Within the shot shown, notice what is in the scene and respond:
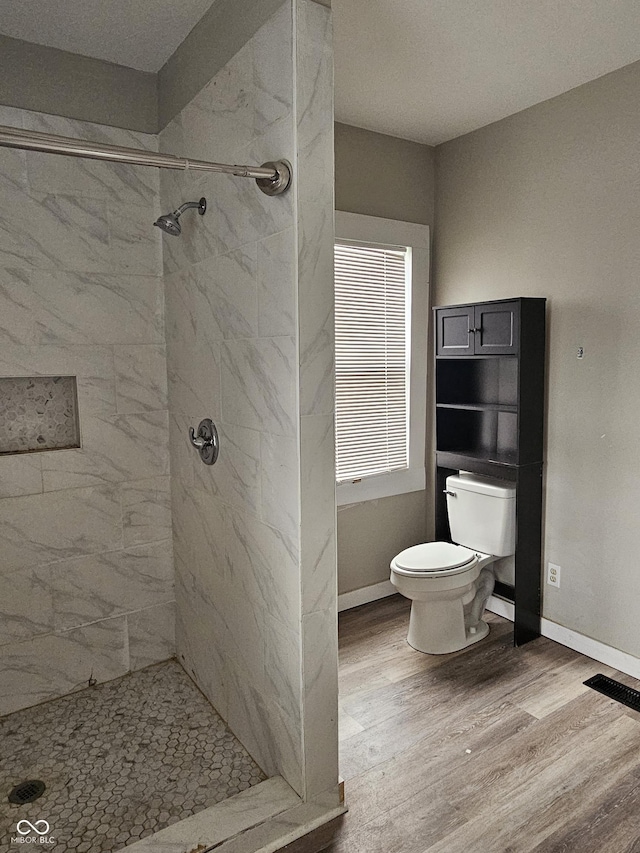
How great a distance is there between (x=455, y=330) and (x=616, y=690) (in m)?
1.78

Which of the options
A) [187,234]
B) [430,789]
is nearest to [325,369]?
[187,234]

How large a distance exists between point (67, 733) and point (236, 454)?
1.26 meters

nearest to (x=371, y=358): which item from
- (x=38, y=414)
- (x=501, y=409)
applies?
(x=501, y=409)

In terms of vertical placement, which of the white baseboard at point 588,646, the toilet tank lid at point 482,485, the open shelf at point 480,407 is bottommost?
the white baseboard at point 588,646

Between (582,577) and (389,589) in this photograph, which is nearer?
(582,577)

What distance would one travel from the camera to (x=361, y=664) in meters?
2.81

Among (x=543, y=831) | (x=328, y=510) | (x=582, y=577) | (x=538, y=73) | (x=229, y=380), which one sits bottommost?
(x=543, y=831)

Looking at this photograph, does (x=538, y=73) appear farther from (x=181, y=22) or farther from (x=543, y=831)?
(x=543, y=831)

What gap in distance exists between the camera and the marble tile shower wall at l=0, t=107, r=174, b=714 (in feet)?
7.64

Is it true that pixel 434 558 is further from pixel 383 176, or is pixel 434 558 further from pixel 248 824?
pixel 383 176

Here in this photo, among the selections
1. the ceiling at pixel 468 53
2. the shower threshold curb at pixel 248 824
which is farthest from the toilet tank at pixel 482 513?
the ceiling at pixel 468 53

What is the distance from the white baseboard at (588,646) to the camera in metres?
2.67

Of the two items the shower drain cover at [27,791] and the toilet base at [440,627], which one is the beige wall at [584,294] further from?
the shower drain cover at [27,791]

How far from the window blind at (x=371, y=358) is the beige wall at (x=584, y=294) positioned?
54cm
